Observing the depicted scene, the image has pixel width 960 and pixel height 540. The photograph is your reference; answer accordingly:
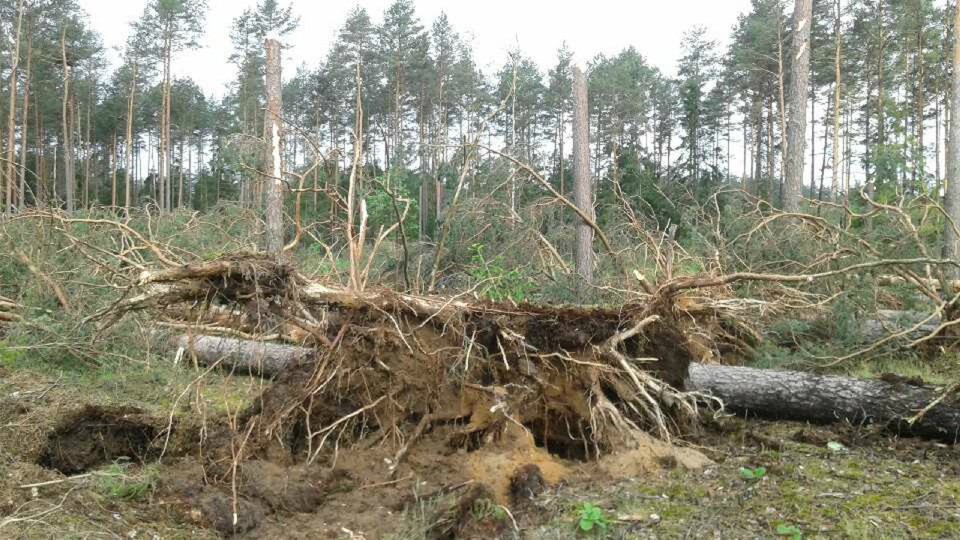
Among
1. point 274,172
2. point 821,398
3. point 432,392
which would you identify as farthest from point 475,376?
point 274,172

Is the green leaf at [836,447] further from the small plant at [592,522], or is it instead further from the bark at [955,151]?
the bark at [955,151]

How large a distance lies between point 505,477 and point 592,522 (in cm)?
81

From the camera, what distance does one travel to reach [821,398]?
4.96m

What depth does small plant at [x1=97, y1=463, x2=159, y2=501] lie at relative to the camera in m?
3.58

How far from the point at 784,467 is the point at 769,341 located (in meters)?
3.01

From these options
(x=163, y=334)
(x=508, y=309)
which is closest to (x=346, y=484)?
(x=508, y=309)

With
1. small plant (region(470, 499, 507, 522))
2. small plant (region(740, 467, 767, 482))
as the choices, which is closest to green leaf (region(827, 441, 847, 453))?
small plant (region(740, 467, 767, 482))

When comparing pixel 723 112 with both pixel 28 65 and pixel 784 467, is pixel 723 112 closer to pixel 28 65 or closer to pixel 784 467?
pixel 28 65

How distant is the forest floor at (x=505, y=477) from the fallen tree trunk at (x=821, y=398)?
13 cm

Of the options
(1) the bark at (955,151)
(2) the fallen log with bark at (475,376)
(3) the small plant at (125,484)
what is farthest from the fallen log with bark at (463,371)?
(1) the bark at (955,151)

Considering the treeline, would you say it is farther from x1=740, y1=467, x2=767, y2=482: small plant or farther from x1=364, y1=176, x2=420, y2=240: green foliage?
x1=740, y1=467, x2=767, y2=482: small plant

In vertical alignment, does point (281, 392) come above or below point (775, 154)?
below

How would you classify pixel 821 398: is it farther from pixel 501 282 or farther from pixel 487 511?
pixel 501 282

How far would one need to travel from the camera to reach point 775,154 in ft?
109
